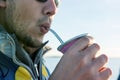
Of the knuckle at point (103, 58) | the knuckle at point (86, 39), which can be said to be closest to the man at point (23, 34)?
the knuckle at point (86, 39)

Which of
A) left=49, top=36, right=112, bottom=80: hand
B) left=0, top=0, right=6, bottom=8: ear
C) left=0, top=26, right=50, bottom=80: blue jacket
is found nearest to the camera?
left=49, top=36, right=112, bottom=80: hand

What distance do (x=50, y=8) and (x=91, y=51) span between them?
3.13 ft

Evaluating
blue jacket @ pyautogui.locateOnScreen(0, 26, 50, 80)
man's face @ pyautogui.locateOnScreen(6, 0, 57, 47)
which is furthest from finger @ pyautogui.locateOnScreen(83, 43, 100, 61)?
blue jacket @ pyautogui.locateOnScreen(0, 26, 50, 80)

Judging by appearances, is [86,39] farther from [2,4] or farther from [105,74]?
[2,4]

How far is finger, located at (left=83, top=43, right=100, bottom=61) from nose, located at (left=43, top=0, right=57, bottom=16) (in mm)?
880

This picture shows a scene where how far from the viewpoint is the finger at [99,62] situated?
6.92 feet

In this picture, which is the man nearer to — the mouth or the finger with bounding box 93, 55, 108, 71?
the mouth

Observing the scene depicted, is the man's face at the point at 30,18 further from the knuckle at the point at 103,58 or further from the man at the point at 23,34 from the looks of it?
the knuckle at the point at 103,58

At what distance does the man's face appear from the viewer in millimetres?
2961

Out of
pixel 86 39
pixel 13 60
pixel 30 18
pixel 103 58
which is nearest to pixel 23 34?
pixel 30 18

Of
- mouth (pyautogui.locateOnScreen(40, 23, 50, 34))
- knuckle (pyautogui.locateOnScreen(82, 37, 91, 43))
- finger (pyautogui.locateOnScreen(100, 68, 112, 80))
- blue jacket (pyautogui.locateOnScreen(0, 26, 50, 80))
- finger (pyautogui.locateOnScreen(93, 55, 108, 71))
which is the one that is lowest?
blue jacket (pyautogui.locateOnScreen(0, 26, 50, 80))

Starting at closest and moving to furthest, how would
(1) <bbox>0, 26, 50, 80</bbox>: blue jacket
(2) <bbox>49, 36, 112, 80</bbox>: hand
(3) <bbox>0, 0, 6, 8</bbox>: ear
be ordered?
(2) <bbox>49, 36, 112, 80</bbox>: hand → (1) <bbox>0, 26, 50, 80</bbox>: blue jacket → (3) <bbox>0, 0, 6, 8</bbox>: ear

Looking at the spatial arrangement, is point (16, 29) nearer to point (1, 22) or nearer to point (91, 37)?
point (1, 22)

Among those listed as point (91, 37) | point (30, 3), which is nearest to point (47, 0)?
point (30, 3)
